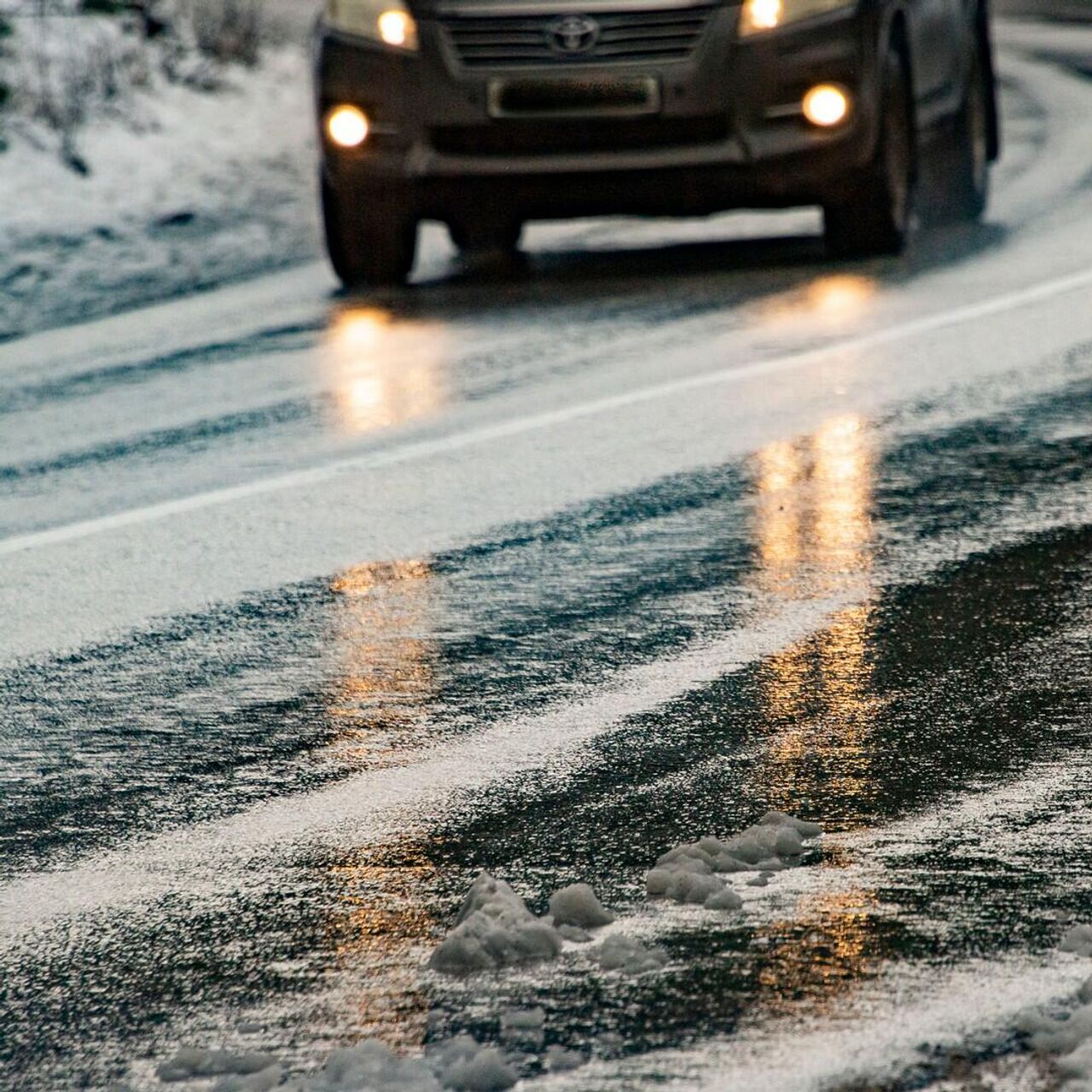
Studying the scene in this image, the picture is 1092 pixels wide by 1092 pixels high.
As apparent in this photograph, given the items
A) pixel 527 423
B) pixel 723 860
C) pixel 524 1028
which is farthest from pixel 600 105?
pixel 524 1028

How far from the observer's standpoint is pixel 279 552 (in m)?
6.28

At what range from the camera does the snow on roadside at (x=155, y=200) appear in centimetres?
1188

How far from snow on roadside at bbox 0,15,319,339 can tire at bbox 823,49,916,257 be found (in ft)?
9.07

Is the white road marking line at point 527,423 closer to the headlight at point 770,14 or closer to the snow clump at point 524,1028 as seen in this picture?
Answer: the headlight at point 770,14

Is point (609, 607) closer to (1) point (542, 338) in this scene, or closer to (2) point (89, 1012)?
(2) point (89, 1012)

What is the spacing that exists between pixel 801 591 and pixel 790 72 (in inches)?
211

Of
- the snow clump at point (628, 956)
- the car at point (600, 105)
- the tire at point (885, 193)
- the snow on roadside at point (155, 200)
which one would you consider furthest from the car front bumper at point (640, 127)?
the snow clump at point (628, 956)

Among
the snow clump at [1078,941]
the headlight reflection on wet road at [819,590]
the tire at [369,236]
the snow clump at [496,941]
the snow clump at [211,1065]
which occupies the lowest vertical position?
the tire at [369,236]

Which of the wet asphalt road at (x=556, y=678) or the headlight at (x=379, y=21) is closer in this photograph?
the wet asphalt road at (x=556, y=678)

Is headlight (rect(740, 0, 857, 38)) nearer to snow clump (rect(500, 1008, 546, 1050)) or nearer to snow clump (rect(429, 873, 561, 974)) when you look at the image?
snow clump (rect(429, 873, 561, 974))

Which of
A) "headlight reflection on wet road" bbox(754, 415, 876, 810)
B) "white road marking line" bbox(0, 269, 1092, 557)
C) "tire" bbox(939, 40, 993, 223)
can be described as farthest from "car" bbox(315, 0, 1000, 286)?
"headlight reflection on wet road" bbox(754, 415, 876, 810)

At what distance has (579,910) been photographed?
144 inches

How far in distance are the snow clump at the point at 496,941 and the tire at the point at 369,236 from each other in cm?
750

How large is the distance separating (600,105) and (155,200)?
4602 millimetres
